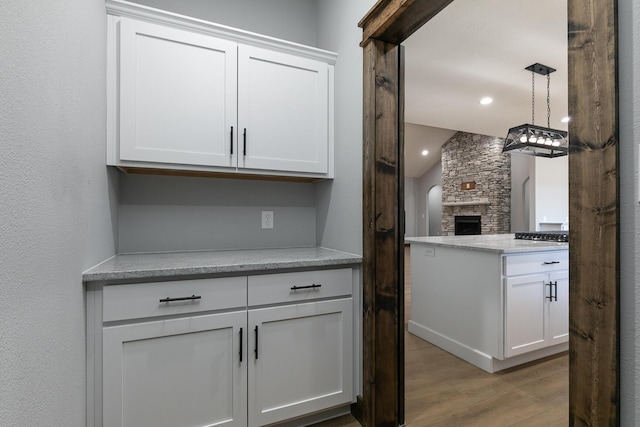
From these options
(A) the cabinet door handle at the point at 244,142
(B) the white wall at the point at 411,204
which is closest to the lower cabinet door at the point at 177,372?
(A) the cabinet door handle at the point at 244,142

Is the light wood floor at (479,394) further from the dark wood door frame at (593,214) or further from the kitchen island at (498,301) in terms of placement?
the dark wood door frame at (593,214)

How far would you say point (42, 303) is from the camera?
90 cm

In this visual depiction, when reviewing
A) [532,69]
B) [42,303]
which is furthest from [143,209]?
[532,69]

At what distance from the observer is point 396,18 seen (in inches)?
58.0

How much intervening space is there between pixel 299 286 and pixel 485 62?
3.37 m

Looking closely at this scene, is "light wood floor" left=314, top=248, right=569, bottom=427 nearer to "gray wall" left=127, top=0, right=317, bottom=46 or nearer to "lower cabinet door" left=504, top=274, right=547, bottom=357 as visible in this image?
"lower cabinet door" left=504, top=274, right=547, bottom=357

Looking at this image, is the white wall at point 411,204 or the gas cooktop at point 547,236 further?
the white wall at point 411,204

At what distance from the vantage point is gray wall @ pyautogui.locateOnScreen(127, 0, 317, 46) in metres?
2.04

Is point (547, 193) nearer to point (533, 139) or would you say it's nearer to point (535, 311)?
point (533, 139)

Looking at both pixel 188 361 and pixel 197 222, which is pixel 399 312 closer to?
pixel 188 361

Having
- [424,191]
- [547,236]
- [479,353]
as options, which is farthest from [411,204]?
[479,353]

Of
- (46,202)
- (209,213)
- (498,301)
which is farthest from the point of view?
(498,301)

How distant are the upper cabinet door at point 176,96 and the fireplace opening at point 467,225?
922cm

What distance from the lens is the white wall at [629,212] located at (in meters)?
0.71
